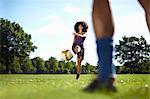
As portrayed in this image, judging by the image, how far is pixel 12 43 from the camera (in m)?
1.29

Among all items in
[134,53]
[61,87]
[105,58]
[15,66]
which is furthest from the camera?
[134,53]

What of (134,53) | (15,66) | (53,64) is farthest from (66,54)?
(134,53)

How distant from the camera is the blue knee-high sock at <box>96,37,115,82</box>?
3.51ft

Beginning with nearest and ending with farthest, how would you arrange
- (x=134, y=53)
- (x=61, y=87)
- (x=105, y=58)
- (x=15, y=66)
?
(x=105, y=58) < (x=61, y=87) < (x=15, y=66) < (x=134, y=53)

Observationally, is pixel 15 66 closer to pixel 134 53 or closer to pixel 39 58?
pixel 39 58

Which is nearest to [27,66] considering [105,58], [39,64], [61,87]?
[39,64]

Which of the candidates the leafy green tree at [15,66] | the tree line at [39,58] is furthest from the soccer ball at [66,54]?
the leafy green tree at [15,66]

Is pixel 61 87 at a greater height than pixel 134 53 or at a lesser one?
lesser

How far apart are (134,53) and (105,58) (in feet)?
1.47

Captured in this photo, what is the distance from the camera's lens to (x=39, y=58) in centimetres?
134

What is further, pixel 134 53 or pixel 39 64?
pixel 134 53

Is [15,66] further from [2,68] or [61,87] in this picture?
[61,87]

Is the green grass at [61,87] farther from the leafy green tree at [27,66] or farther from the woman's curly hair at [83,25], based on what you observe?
the woman's curly hair at [83,25]

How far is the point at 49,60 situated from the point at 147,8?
1.20 feet
